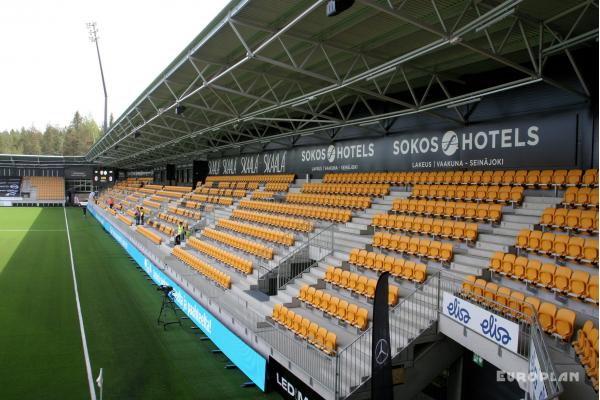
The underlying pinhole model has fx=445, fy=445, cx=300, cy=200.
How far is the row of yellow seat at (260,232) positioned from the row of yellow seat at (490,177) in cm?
409

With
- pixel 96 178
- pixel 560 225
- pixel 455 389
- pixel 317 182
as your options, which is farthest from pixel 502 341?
pixel 96 178

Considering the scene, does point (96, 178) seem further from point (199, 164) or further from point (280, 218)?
point (280, 218)

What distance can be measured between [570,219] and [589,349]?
4104 mm

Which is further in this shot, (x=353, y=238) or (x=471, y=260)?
(x=353, y=238)

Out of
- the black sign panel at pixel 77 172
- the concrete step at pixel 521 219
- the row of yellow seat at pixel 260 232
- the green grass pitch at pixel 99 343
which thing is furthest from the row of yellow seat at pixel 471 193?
the black sign panel at pixel 77 172

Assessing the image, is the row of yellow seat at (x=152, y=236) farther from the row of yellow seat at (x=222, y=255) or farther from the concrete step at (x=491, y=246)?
the concrete step at (x=491, y=246)

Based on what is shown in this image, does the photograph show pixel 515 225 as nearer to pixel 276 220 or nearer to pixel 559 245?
pixel 559 245

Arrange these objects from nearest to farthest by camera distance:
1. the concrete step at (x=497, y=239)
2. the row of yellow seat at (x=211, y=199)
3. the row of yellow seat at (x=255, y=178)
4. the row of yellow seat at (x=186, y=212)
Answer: the concrete step at (x=497, y=239), the row of yellow seat at (x=255, y=178), the row of yellow seat at (x=186, y=212), the row of yellow seat at (x=211, y=199)

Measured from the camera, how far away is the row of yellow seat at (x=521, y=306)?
6.33m

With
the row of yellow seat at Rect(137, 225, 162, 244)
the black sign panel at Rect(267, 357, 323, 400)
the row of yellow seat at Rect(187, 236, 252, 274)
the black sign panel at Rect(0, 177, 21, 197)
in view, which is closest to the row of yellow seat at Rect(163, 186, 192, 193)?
the row of yellow seat at Rect(137, 225, 162, 244)

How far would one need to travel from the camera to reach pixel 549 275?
7516mm

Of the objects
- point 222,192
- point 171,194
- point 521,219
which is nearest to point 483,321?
point 521,219

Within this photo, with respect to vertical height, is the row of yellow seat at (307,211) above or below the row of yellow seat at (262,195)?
below

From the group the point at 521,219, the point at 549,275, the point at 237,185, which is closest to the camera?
the point at 549,275
